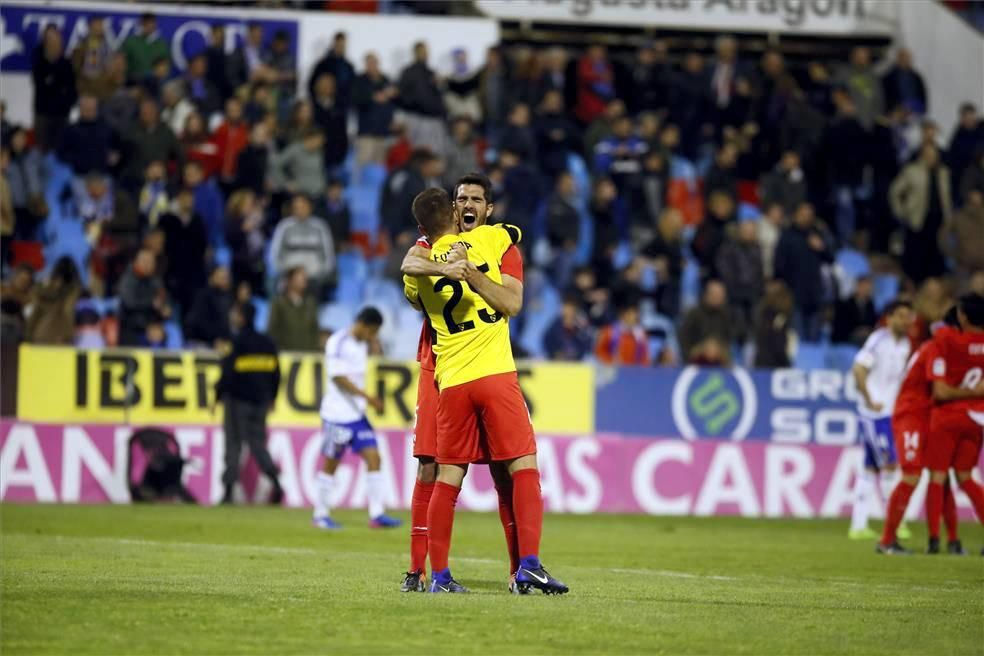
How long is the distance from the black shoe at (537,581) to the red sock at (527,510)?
91 mm

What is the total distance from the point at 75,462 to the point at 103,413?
0.76m

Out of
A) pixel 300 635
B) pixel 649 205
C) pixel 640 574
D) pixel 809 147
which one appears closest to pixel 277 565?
pixel 640 574

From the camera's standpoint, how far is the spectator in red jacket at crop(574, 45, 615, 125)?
29.0 m

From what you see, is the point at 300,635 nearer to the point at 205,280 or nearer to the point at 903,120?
the point at 205,280

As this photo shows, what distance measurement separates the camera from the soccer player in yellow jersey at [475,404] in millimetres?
10523

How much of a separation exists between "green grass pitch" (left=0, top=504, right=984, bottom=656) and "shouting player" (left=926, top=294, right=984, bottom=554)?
2.51 feet

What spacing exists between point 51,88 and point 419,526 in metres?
17.0

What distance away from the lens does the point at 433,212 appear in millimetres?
10383

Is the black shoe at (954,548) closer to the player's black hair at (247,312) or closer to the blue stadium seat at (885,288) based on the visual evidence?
the player's black hair at (247,312)

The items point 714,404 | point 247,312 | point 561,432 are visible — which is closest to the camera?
point 247,312

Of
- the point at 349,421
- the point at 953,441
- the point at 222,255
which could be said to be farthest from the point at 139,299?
A: the point at 953,441

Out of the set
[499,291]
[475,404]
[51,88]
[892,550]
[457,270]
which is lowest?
[892,550]

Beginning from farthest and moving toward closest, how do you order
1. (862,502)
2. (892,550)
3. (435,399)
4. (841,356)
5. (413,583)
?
(841,356), (862,502), (892,550), (435,399), (413,583)

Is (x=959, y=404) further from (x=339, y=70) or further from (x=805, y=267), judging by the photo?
(x=339, y=70)
